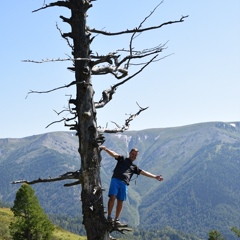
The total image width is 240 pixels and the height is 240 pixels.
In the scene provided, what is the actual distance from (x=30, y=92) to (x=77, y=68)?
877 millimetres

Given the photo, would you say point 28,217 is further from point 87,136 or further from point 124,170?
point 87,136

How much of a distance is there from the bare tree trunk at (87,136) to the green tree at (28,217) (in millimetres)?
39597

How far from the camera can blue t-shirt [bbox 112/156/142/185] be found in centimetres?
818

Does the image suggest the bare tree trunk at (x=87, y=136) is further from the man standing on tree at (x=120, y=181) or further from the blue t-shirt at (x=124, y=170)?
the blue t-shirt at (x=124, y=170)

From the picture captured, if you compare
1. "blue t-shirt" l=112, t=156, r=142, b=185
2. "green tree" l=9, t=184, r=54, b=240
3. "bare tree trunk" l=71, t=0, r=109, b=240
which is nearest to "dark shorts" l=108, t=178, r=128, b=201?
"blue t-shirt" l=112, t=156, r=142, b=185

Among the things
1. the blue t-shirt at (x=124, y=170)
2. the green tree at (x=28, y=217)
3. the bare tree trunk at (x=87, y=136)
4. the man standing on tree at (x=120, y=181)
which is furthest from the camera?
the green tree at (x=28, y=217)

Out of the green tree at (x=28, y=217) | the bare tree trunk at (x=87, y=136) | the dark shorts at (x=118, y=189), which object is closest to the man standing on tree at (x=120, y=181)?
the dark shorts at (x=118, y=189)

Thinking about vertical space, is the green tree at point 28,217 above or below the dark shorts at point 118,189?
below

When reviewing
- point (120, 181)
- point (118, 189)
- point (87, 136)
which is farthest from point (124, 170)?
point (87, 136)

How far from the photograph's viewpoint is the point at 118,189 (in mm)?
8016

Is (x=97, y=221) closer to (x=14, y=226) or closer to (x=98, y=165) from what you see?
(x=98, y=165)

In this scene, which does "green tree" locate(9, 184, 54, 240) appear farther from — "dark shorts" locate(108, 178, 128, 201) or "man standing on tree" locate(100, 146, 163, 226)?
"dark shorts" locate(108, 178, 128, 201)

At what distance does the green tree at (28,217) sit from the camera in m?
Result: 45.7

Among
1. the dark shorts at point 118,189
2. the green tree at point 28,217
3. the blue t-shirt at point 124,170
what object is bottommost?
the green tree at point 28,217
